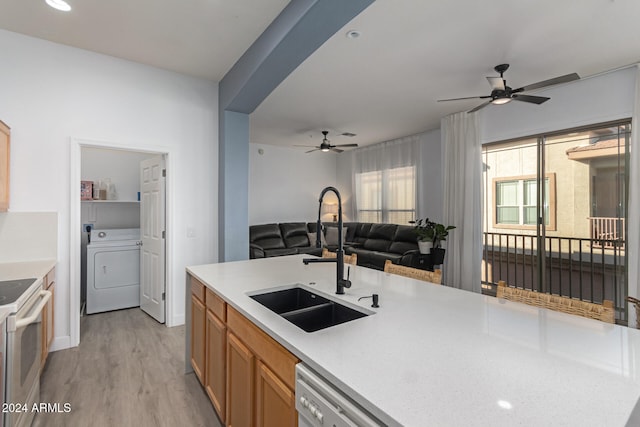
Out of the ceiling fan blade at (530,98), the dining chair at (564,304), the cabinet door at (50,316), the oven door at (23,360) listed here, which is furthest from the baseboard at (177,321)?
the ceiling fan blade at (530,98)

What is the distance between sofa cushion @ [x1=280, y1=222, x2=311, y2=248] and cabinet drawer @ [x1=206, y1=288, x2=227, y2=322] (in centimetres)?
456

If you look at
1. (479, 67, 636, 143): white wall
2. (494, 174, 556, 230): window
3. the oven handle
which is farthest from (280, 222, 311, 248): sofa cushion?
the oven handle

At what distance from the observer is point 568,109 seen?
3.77m

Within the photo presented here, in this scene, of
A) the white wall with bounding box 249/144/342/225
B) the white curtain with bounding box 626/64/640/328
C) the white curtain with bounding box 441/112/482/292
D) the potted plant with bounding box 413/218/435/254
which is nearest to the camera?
the white curtain with bounding box 626/64/640/328

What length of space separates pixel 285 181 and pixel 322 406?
21.8ft

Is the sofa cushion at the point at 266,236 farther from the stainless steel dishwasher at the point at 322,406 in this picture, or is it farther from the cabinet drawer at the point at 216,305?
the stainless steel dishwasher at the point at 322,406

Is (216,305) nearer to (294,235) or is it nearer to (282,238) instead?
(282,238)

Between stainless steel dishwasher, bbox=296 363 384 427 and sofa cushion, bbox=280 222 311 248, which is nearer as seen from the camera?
stainless steel dishwasher, bbox=296 363 384 427

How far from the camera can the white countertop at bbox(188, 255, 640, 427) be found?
2.26 ft

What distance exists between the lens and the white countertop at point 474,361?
2.26ft

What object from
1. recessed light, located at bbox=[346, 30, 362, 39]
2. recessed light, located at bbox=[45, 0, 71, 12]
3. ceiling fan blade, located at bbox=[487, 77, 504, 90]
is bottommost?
ceiling fan blade, located at bbox=[487, 77, 504, 90]

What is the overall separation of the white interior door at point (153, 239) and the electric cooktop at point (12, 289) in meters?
1.58

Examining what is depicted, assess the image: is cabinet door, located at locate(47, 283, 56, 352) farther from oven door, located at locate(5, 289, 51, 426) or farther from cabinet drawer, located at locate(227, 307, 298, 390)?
cabinet drawer, located at locate(227, 307, 298, 390)

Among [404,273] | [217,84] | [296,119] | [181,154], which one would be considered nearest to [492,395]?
[404,273]
